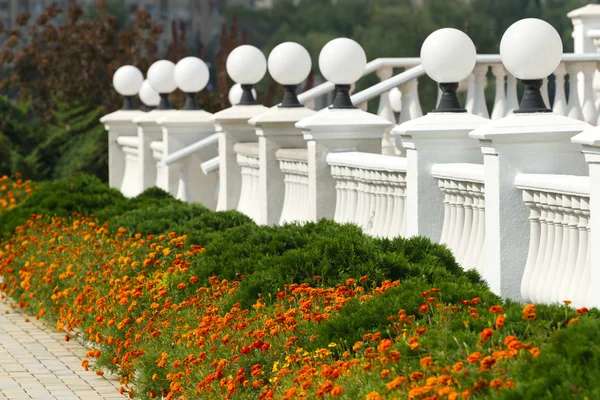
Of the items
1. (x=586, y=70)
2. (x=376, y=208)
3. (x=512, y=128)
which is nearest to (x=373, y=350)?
(x=512, y=128)

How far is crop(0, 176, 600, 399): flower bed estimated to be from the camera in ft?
15.8

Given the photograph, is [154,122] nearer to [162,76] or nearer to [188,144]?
[162,76]

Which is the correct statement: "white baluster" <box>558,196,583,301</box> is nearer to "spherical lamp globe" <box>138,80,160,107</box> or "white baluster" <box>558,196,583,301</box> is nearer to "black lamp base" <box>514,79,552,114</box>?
"black lamp base" <box>514,79,552,114</box>

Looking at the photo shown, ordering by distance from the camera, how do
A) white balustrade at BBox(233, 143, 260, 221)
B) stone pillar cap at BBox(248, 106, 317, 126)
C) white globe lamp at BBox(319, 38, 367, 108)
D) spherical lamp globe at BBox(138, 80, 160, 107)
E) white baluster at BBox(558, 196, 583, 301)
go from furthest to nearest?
spherical lamp globe at BBox(138, 80, 160, 107)
white balustrade at BBox(233, 143, 260, 221)
stone pillar cap at BBox(248, 106, 317, 126)
white globe lamp at BBox(319, 38, 367, 108)
white baluster at BBox(558, 196, 583, 301)

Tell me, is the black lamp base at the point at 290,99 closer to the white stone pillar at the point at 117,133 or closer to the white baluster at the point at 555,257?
the white baluster at the point at 555,257

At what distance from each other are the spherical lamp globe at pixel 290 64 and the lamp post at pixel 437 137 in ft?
11.3

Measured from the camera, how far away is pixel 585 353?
4.50 metres

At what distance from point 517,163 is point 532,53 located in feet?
2.27

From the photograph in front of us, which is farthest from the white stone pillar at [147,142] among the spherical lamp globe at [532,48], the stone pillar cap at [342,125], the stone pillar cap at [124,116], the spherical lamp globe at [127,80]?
the spherical lamp globe at [532,48]

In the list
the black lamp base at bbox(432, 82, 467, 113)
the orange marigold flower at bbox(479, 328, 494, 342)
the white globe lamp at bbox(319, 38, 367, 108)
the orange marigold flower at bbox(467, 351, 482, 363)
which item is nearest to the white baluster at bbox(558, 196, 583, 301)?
the black lamp base at bbox(432, 82, 467, 113)

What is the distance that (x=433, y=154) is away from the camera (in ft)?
29.1

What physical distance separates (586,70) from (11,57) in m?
21.9

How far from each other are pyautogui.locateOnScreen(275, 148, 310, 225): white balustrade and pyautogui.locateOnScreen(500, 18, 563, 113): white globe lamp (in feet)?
13.4

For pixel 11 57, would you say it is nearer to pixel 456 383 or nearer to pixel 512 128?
pixel 512 128
